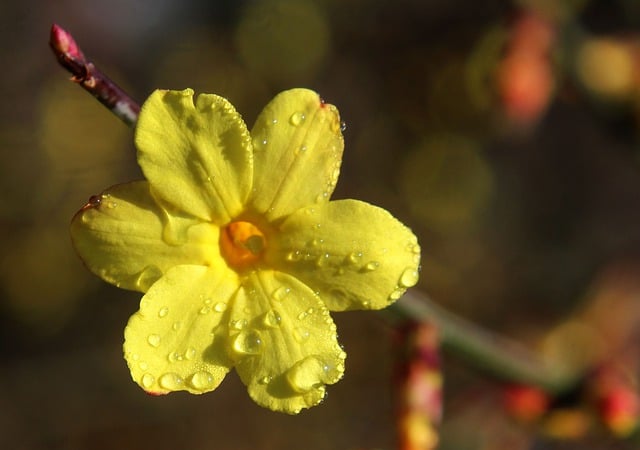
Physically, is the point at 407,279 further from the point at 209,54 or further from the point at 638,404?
the point at 209,54

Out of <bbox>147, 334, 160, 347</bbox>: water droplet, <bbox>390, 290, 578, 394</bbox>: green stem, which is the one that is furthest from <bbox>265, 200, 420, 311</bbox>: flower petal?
<bbox>390, 290, 578, 394</bbox>: green stem

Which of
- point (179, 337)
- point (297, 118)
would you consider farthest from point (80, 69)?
point (179, 337)

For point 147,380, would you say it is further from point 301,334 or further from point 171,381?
point 301,334

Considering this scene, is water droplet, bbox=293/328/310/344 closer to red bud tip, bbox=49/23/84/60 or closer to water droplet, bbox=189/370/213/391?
water droplet, bbox=189/370/213/391

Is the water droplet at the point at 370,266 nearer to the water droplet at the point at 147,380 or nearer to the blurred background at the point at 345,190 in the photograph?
the water droplet at the point at 147,380

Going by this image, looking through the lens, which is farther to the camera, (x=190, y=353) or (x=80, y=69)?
(x=190, y=353)

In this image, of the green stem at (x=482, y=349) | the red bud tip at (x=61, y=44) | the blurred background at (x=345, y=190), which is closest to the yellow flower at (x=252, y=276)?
the red bud tip at (x=61, y=44)
